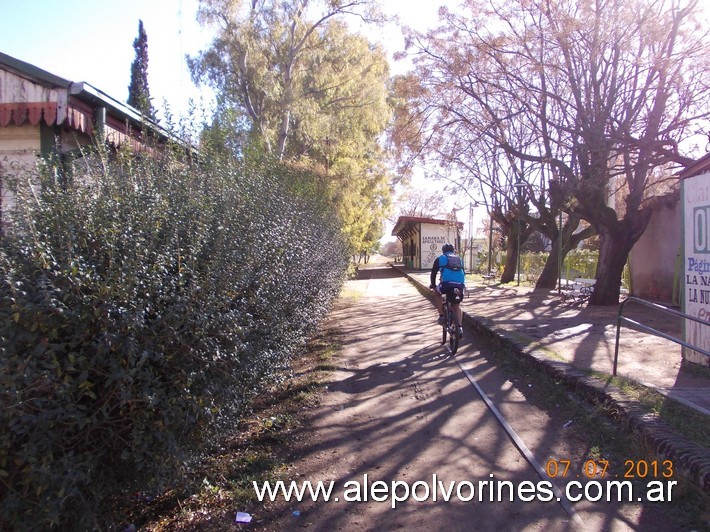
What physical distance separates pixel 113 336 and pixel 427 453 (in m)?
2.88

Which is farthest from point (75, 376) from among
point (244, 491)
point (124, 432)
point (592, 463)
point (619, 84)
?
point (619, 84)

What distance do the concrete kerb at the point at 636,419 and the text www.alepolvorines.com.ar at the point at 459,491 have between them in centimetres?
21

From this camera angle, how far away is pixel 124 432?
2893 mm


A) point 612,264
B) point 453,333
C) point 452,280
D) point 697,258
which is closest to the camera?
point 697,258

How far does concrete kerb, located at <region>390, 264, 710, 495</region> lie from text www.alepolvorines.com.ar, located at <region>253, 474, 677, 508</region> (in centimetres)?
21

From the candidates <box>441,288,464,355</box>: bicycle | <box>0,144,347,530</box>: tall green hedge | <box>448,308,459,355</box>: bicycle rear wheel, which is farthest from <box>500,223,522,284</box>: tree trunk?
<box>0,144,347,530</box>: tall green hedge

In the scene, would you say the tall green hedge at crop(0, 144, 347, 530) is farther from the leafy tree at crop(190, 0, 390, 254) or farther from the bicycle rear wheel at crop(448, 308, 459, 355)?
the leafy tree at crop(190, 0, 390, 254)

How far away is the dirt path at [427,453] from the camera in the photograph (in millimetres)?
3486

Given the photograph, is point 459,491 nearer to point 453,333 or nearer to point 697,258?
point 697,258

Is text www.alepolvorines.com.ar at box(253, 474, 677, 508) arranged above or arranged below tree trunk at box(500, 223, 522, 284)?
below

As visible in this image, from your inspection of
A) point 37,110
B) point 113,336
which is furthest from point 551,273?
point 113,336

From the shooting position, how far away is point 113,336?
2682 mm

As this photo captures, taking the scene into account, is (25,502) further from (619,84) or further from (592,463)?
(619,84)

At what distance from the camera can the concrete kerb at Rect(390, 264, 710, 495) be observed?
3676 mm
